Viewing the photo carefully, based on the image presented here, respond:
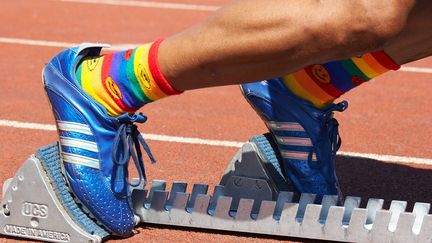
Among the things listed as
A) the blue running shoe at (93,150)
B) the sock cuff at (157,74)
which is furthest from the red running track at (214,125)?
the sock cuff at (157,74)

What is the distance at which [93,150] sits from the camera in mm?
2891

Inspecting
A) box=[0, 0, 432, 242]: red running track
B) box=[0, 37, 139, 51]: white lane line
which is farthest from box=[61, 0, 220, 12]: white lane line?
box=[0, 37, 139, 51]: white lane line

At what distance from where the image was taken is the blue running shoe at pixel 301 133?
310 centimetres

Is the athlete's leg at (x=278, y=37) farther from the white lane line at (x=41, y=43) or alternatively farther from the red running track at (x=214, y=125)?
the white lane line at (x=41, y=43)

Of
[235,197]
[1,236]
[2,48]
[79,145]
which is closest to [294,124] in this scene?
[235,197]

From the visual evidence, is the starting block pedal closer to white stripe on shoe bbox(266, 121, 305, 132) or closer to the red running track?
the red running track

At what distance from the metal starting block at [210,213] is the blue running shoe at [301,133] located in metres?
0.08

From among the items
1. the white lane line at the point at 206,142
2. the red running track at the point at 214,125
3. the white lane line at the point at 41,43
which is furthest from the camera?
the white lane line at the point at 41,43

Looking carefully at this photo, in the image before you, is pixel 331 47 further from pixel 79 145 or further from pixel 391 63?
pixel 79 145

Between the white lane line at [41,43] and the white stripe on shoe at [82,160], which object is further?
the white lane line at [41,43]

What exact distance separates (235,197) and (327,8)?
0.91 meters

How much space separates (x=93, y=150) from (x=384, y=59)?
1013 millimetres

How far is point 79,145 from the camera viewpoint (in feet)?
9.48

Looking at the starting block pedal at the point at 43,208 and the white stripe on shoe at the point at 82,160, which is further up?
the white stripe on shoe at the point at 82,160
